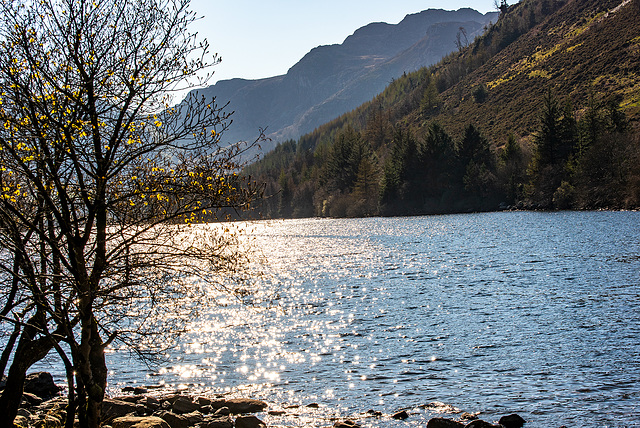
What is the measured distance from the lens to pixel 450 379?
68.1 ft

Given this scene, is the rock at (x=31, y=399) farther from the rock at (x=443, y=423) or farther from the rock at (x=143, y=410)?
the rock at (x=443, y=423)

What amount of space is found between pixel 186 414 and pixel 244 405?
2.29 m

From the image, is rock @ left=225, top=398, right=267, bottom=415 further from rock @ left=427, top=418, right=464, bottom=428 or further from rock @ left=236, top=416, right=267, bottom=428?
rock @ left=427, top=418, right=464, bottom=428

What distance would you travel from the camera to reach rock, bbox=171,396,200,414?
18969mm

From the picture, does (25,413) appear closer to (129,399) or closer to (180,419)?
(129,399)

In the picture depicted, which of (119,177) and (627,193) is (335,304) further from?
(627,193)

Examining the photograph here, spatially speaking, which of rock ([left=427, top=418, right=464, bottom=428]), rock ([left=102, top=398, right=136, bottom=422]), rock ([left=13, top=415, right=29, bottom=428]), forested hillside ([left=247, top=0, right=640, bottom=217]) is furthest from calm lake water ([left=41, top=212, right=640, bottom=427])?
forested hillside ([left=247, top=0, right=640, bottom=217])

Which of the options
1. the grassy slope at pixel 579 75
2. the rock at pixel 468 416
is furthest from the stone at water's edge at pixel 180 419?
the grassy slope at pixel 579 75

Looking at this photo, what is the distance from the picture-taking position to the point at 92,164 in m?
11.6

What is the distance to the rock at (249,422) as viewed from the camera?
17094mm

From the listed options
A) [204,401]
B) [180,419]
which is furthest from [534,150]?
[180,419]

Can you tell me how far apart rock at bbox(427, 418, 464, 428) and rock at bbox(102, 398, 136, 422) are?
1085cm

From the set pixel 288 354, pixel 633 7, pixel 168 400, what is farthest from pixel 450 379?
pixel 633 7

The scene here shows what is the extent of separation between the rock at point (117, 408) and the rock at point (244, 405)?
141 inches
